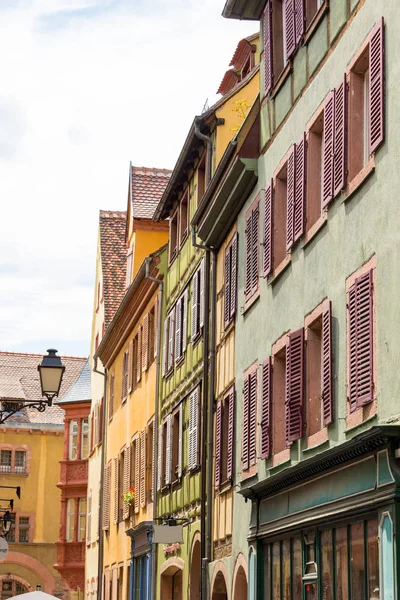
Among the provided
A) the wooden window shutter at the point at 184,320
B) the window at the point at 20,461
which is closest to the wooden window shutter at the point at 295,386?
the wooden window shutter at the point at 184,320

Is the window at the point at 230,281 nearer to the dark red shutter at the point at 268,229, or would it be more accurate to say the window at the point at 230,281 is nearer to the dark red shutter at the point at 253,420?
the dark red shutter at the point at 253,420

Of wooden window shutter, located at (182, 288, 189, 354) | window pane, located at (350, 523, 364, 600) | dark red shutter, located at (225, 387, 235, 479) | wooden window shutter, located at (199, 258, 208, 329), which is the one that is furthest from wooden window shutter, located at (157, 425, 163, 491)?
window pane, located at (350, 523, 364, 600)

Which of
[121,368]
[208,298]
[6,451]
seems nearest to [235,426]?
[208,298]

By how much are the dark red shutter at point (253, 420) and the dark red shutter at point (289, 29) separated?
471 cm

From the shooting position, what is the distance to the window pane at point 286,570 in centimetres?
1608

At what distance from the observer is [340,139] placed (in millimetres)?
14234

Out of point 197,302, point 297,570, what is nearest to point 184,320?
point 197,302

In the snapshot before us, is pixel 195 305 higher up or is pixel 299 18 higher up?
pixel 299 18

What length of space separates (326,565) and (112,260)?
30.1 m

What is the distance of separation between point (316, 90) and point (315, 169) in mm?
981

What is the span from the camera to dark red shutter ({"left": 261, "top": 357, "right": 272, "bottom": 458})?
17.3m

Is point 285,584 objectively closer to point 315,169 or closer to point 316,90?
point 315,169

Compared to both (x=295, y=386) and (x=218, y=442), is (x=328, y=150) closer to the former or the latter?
(x=295, y=386)

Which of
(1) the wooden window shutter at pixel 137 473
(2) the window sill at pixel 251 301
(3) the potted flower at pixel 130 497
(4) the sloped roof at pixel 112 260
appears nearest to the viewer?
(2) the window sill at pixel 251 301
